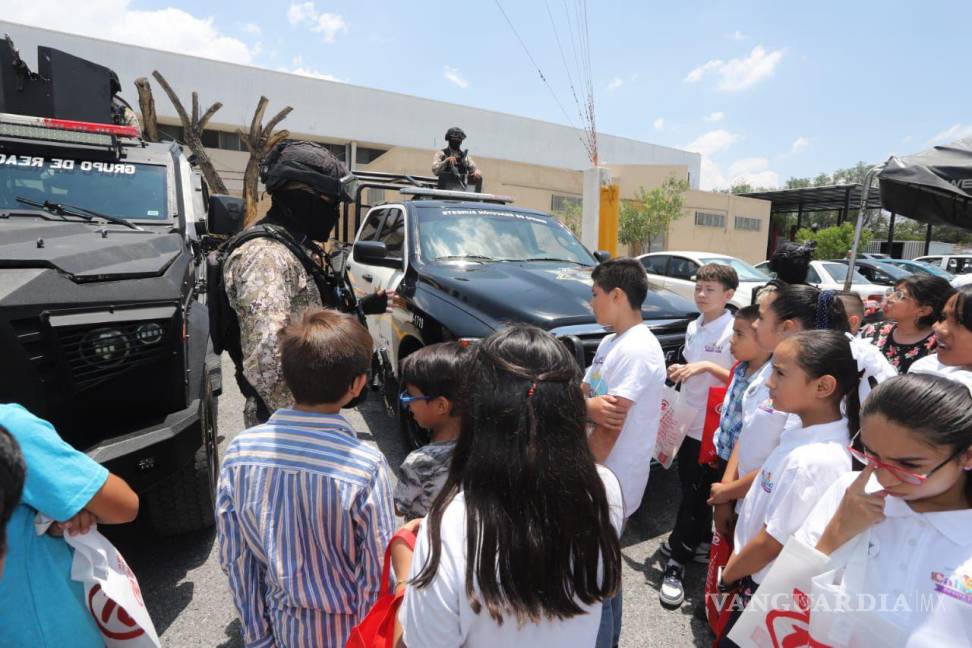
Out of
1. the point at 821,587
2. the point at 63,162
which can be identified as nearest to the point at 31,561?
the point at 821,587

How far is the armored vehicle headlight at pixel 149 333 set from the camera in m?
2.39

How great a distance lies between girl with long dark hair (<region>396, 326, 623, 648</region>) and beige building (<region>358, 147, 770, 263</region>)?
22.5 metres

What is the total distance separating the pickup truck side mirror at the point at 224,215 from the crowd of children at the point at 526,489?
2442 mm

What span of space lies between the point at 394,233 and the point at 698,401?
10.4 ft

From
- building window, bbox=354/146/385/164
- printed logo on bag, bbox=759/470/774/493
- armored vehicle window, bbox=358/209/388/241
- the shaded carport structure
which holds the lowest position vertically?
printed logo on bag, bbox=759/470/774/493

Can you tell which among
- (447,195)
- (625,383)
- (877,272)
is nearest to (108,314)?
(625,383)

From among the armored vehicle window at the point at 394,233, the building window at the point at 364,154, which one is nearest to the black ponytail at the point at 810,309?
the armored vehicle window at the point at 394,233

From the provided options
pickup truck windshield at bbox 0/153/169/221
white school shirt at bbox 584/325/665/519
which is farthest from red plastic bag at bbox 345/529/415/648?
pickup truck windshield at bbox 0/153/169/221

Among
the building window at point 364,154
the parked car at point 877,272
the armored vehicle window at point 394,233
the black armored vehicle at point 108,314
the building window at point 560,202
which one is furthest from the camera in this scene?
the building window at point 364,154

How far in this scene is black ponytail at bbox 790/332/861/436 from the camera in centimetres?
195

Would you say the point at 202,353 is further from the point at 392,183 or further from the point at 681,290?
the point at 681,290

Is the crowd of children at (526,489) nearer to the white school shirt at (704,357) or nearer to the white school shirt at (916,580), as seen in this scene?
the white school shirt at (916,580)

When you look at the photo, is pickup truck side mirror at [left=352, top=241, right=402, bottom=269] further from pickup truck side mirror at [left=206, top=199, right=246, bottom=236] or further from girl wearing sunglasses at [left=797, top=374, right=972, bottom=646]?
girl wearing sunglasses at [left=797, top=374, right=972, bottom=646]

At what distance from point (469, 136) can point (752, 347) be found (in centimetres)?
3796
